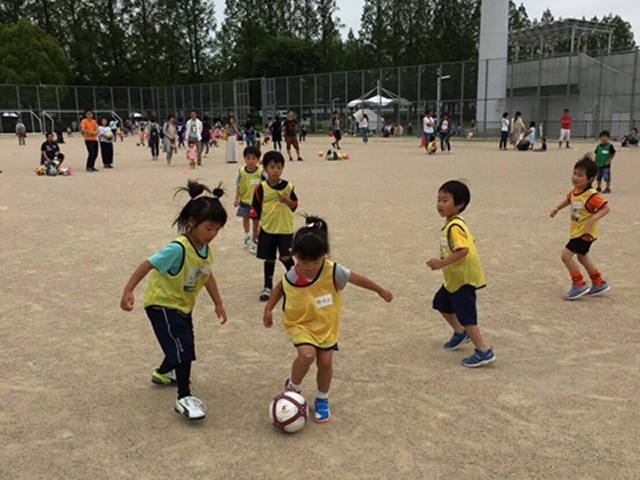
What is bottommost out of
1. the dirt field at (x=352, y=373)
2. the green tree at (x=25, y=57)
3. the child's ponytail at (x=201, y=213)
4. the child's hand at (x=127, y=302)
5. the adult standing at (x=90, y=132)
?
the dirt field at (x=352, y=373)

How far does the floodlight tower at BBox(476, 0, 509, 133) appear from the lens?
3716cm

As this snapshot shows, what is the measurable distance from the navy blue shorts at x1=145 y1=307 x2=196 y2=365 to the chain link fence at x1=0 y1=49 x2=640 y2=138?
3401 cm

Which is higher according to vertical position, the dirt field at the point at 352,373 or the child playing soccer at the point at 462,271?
the child playing soccer at the point at 462,271

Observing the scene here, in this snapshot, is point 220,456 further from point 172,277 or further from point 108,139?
point 108,139

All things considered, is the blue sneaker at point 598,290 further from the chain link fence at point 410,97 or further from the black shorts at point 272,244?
the chain link fence at point 410,97

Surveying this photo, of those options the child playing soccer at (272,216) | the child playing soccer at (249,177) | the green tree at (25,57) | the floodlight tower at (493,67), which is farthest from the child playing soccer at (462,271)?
the green tree at (25,57)

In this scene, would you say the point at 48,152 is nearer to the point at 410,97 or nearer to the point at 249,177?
the point at 249,177

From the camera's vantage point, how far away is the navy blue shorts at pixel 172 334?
11.5 ft

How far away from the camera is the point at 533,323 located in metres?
5.08

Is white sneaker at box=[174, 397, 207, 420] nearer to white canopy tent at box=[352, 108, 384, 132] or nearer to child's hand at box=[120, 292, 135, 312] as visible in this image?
child's hand at box=[120, 292, 135, 312]

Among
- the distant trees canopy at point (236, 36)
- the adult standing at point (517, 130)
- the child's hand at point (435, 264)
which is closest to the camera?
the child's hand at point (435, 264)

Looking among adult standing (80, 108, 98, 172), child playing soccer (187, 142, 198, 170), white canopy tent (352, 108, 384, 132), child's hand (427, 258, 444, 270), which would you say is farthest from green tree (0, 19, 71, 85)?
child's hand (427, 258, 444, 270)

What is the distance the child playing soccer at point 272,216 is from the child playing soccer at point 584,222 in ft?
8.62

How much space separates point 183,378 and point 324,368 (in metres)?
0.84
